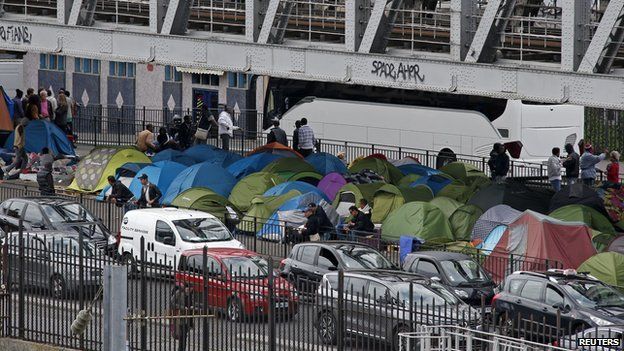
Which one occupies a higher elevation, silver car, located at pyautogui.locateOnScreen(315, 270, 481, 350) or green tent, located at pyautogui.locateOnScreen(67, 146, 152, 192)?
green tent, located at pyautogui.locateOnScreen(67, 146, 152, 192)

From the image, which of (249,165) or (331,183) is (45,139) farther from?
(331,183)

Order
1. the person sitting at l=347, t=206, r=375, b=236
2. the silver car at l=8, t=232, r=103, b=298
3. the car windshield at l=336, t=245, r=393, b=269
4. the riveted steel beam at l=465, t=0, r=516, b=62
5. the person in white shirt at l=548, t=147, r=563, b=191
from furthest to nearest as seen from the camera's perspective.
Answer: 1. the person in white shirt at l=548, t=147, r=563, b=191
2. the person sitting at l=347, t=206, r=375, b=236
3. the riveted steel beam at l=465, t=0, r=516, b=62
4. the car windshield at l=336, t=245, r=393, b=269
5. the silver car at l=8, t=232, r=103, b=298

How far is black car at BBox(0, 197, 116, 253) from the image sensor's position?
3284cm

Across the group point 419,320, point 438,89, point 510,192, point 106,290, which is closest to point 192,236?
point 438,89

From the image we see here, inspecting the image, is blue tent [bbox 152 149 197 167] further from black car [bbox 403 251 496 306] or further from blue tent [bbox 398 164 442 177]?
black car [bbox 403 251 496 306]

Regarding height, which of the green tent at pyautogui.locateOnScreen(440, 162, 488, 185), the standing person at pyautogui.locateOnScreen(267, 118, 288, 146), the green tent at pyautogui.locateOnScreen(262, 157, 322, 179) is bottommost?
the green tent at pyautogui.locateOnScreen(440, 162, 488, 185)

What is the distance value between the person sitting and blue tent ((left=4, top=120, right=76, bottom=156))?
42.6 feet

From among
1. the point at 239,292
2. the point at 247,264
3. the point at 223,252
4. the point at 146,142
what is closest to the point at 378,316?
the point at 239,292

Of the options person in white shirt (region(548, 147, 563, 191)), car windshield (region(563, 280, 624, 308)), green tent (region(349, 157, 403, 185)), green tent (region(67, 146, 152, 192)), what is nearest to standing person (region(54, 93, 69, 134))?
green tent (region(67, 146, 152, 192))

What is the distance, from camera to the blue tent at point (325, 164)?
1656 inches

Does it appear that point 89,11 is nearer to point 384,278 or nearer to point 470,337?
point 384,278

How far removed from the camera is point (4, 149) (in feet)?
149

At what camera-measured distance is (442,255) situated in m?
29.8

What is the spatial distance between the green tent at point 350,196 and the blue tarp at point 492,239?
12.9 ft
